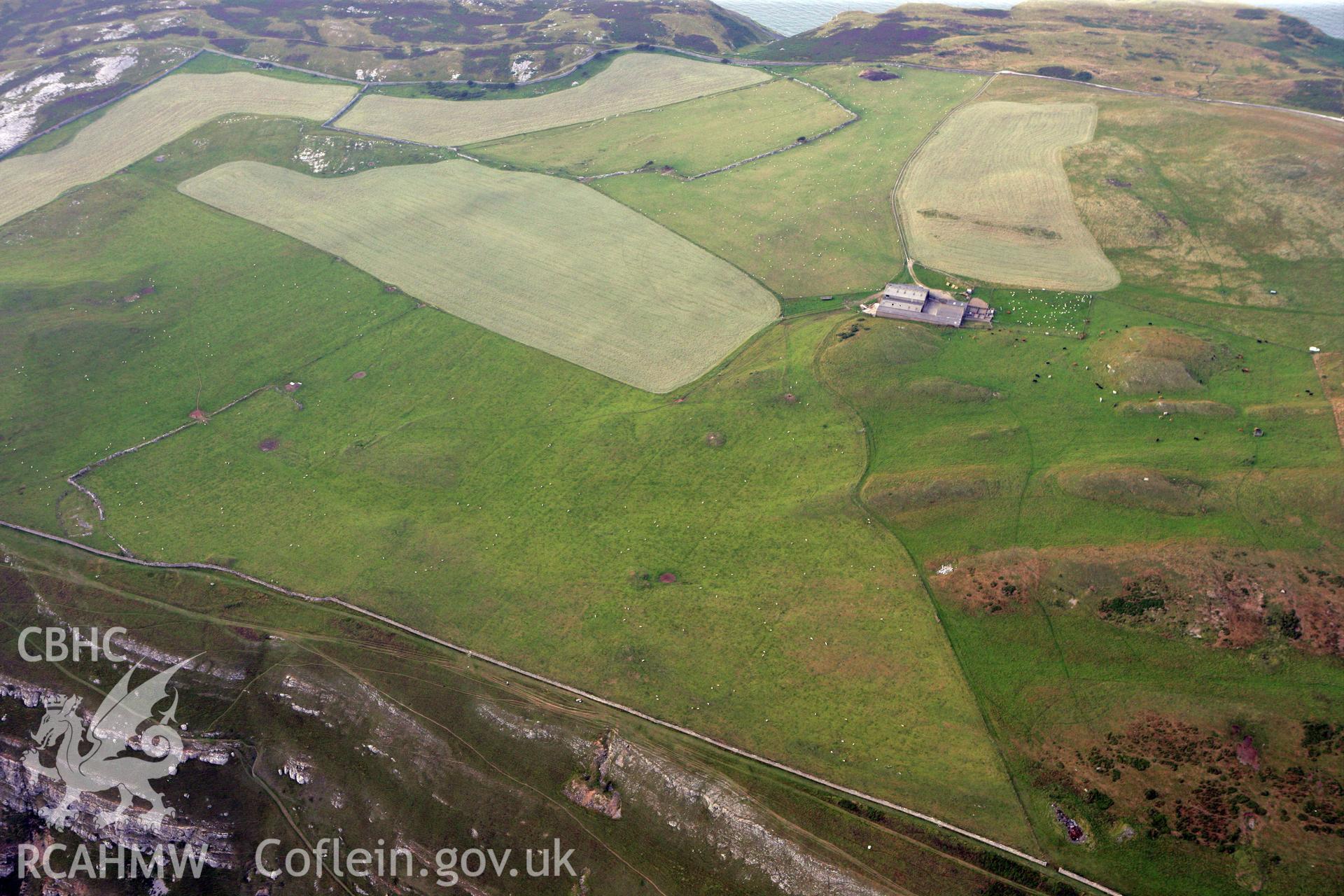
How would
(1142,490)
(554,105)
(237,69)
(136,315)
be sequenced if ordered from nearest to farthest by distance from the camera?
(1142,490) → (136,315) → (554,105) → (237,69)

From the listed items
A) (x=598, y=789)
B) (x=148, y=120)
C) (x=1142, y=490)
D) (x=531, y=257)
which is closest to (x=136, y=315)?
(x=531, y=257)

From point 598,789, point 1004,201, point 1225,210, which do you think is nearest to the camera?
point 598,789

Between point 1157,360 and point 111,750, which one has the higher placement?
point 1157,360

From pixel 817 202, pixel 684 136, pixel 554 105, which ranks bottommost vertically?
pixel 817 202

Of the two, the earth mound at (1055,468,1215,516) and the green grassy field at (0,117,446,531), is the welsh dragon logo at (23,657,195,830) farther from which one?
the earth mound at (1055,468,1215,516)

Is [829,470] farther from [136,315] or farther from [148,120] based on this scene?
[148,120]

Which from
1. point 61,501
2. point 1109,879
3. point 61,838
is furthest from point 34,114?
point 1109,879

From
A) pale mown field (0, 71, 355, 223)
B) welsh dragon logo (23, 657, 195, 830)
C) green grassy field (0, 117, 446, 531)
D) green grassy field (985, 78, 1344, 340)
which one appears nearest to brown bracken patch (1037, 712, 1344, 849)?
green grassy field (985, 78, 1344, 340)

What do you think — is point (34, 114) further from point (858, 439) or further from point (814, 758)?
point (814, 758)
